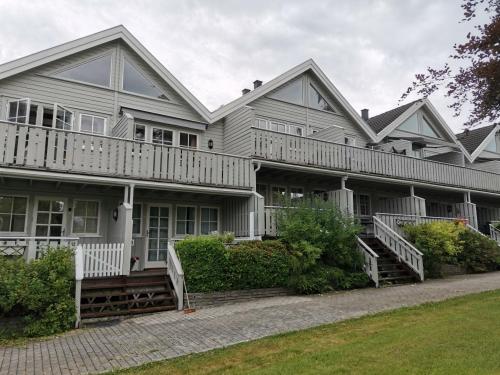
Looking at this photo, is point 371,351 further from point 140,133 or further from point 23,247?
point 140,133

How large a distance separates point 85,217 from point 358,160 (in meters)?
12.0

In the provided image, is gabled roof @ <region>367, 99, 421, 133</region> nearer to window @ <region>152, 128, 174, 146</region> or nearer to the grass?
window @ <region>152, 128, 174, 146</region>

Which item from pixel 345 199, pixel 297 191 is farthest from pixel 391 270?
pixel 297 191

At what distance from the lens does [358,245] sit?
1486cm

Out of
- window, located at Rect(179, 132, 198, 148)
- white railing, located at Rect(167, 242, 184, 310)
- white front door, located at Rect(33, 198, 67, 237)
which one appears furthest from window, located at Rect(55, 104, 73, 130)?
white railing, located at Rect(167, 242, 184, 310)

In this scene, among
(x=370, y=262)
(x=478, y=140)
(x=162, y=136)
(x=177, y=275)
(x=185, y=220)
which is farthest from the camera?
(x=478, y=140)

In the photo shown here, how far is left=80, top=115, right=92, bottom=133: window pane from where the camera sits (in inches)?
581

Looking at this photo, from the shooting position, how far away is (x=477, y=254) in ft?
58.4

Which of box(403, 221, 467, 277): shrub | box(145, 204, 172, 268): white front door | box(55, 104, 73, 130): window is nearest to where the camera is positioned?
box(55, 104, 73, 130): window

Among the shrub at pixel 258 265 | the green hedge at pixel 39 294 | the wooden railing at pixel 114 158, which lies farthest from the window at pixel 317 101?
the green hedge at pixel 39 294

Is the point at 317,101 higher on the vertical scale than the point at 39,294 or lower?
higher

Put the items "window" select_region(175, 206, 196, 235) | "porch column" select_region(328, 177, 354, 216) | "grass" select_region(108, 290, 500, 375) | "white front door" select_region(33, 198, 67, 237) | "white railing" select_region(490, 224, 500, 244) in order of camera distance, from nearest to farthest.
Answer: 1. "grass" select_region(108, 290, 500, 375)
2. "white front door" select_region(33, 198, 67, 237)
3. "window" select_region(175, 206, 196, 235)
4. "porch column" select_region(328, 177, 354, 216)
5. "white railing" select_region(490, 224, 500, 244)

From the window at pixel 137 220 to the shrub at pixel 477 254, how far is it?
44.0ft

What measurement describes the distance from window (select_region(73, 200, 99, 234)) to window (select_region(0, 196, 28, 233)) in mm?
1586
